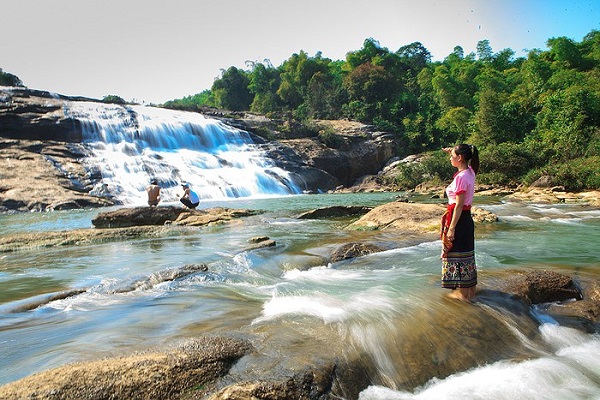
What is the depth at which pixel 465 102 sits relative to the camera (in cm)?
4872

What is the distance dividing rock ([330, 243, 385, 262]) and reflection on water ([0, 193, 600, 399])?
203 millimetres

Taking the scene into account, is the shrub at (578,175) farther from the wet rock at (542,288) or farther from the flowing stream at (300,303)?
the wet rock at (542,288)

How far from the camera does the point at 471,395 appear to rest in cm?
288

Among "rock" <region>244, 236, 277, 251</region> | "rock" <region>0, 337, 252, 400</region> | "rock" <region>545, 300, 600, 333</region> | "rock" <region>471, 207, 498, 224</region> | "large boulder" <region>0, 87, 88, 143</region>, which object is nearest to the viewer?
"rock" <region>0, 337, 252, 400</region>

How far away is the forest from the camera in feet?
82.4

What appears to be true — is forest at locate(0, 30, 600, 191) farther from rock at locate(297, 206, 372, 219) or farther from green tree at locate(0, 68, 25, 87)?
rock at locate(297, 206, 372, 219)

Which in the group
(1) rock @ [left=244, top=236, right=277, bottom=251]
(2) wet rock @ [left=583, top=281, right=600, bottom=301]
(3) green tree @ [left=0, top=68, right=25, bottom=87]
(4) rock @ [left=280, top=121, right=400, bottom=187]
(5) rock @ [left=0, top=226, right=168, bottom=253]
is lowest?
(2) wet rock @ [left=583, top=281, right=600, bottom=301]

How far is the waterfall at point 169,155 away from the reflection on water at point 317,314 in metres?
20.6

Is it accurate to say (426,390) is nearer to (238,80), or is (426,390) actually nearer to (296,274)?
(296,274)

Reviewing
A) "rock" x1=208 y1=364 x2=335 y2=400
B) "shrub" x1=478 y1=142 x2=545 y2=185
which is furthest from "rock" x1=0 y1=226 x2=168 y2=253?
"shrub" x1=478 y1=142 x2=545 y2=185

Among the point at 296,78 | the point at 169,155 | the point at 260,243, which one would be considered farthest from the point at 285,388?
the point at 296,78

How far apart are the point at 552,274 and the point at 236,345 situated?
11.6ft

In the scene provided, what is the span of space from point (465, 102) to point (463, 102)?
323mm

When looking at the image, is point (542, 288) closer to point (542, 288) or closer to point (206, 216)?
point (542, 288)
